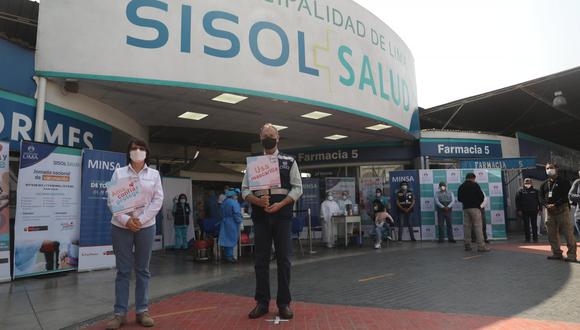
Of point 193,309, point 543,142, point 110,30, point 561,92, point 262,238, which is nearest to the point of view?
point 262,238

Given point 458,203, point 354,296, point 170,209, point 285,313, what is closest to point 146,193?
point 285,313

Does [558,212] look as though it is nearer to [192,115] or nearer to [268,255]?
[268,255]

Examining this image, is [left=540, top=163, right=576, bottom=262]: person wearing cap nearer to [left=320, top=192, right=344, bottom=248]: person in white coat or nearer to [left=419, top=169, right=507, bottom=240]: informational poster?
[left=419, top=169, right=507, bottom=240]: informational poster

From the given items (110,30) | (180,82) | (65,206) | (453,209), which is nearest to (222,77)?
(180,82)

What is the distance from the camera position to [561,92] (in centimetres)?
1442

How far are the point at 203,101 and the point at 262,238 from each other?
253 inches

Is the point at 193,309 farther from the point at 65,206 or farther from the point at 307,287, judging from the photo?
the point at 65,206

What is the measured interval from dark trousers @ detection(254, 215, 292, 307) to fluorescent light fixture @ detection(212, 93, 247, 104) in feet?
18.7

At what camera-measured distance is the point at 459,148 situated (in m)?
15.8

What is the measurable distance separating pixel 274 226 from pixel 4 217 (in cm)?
480

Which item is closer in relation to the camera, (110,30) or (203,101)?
(110,30)

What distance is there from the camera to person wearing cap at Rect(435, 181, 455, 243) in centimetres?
1167

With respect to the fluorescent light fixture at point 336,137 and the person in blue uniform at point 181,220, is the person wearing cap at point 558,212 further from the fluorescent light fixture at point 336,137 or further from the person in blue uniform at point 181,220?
the person in blue uniform at point 181,220

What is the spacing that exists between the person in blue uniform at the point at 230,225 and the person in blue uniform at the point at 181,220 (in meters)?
3.18
